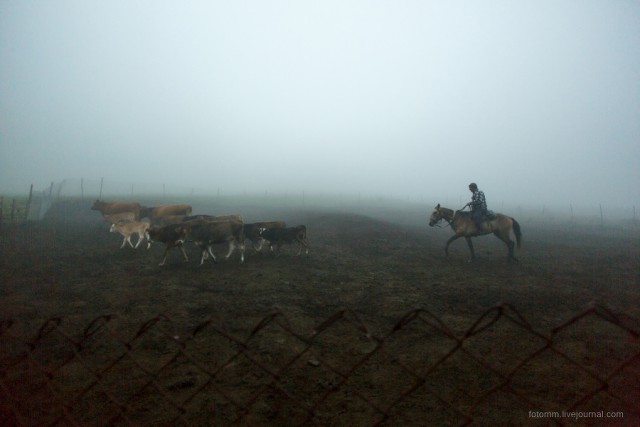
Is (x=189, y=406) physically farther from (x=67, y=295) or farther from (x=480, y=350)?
(x=67, y=295)

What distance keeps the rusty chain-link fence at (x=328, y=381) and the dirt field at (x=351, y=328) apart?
3 cm

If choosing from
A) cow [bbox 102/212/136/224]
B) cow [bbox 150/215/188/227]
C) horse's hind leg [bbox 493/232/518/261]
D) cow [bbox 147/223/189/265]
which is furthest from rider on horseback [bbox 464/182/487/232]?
cow [bbox 102/212/136/224]

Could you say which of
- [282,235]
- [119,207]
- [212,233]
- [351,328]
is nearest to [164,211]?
[119,207]

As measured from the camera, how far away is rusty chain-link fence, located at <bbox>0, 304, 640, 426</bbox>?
399 cm

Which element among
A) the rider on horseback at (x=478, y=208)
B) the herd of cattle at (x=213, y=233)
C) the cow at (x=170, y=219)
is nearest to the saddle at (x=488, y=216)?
the rider on horseback at (x=478, y=208)

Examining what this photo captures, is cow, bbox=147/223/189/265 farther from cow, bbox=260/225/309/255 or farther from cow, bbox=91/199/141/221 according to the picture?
cow, bbox=91/199/141/221

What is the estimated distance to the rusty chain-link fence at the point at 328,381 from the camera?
3986 millimetres

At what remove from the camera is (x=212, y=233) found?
42.2ft

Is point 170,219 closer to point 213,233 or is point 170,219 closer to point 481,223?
point 213,233

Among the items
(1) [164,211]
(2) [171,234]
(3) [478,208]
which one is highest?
(3) [478,208]

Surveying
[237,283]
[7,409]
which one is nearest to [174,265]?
[237,283]

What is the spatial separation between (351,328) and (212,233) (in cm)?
809

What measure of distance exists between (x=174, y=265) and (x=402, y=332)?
866 centimetres

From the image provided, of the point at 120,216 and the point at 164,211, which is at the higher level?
the point at 164,211
